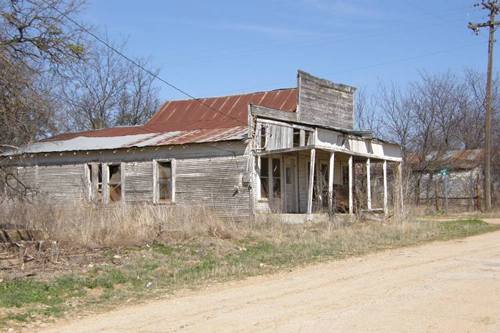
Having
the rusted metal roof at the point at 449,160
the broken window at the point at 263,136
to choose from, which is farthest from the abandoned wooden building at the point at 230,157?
the rusted metal roof at the point at 449,160

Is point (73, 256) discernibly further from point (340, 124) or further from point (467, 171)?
point (467, 171)

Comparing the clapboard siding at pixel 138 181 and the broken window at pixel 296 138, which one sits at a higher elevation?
the broken window at pixel 296 138

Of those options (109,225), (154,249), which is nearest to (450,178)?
(109,225)

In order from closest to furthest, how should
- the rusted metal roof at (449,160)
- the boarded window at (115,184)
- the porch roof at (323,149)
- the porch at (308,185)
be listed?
1. the porch roof at (323,149)
2. the porch at (308,185)
3. the boarded window at (115,184)
4. the rusted metal roof at (449,160)

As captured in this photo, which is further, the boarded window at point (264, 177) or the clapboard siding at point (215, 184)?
the boarded window at point (264, 177)

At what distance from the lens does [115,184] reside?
24438 mm

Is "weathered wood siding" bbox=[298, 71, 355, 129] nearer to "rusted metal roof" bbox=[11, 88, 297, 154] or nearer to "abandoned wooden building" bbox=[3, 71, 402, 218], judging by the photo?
"abandoned wooden building" bbox=[3, 71, 402, 218]

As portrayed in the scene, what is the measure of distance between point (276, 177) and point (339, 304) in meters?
15.0

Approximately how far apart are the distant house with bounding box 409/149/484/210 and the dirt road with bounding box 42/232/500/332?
24511mm

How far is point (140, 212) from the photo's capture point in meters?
17.0

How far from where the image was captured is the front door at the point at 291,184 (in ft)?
78.1

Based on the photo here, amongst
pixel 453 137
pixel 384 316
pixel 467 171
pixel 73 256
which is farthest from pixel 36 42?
pixel 453 137

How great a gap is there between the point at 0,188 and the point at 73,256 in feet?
12.0

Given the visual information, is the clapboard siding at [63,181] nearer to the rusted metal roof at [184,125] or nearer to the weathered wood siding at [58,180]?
the weathered wood siding at [58,180]
